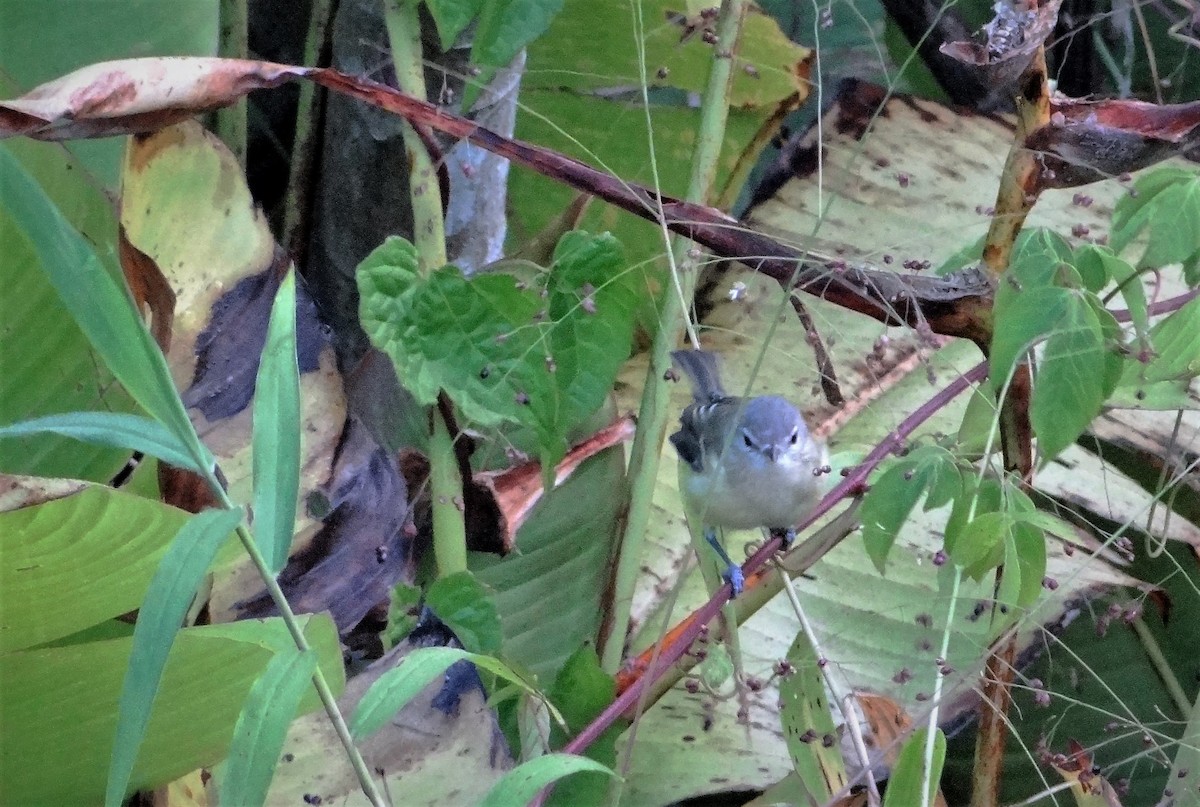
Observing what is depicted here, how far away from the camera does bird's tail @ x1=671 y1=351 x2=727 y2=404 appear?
65.1 inches

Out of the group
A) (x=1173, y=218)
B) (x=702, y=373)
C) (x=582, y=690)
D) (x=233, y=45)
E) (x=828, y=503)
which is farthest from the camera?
(x=233, y=45)

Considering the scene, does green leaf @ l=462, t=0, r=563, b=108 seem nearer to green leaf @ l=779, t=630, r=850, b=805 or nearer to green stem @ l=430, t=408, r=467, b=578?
green stem @ l=430, t=408, r=467, b=578

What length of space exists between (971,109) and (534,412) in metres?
1.36

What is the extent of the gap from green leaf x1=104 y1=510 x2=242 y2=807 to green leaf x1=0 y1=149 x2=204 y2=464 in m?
0.06

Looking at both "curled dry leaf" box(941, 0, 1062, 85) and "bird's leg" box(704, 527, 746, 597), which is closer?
"curled dry leaf" box(941, 0, 1062, 85)

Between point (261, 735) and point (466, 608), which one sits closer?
point (261, 735)

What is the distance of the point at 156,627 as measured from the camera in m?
0.65

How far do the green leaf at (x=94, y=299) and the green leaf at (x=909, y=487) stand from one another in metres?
0.58

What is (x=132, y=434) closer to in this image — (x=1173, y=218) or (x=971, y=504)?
(x=971, y=504)

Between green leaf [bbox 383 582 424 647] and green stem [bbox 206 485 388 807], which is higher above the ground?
green stem [bbox 206 485 388 807]

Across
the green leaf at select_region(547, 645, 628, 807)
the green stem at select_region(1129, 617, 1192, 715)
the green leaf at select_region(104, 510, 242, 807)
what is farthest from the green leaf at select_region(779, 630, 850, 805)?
the green leaf at select_region(104, 510, 242, 807)

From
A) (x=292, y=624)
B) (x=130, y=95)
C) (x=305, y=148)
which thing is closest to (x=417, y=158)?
(x=130, y=95)

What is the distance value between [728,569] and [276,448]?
0.87 metres

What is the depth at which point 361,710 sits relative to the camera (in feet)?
2.47
